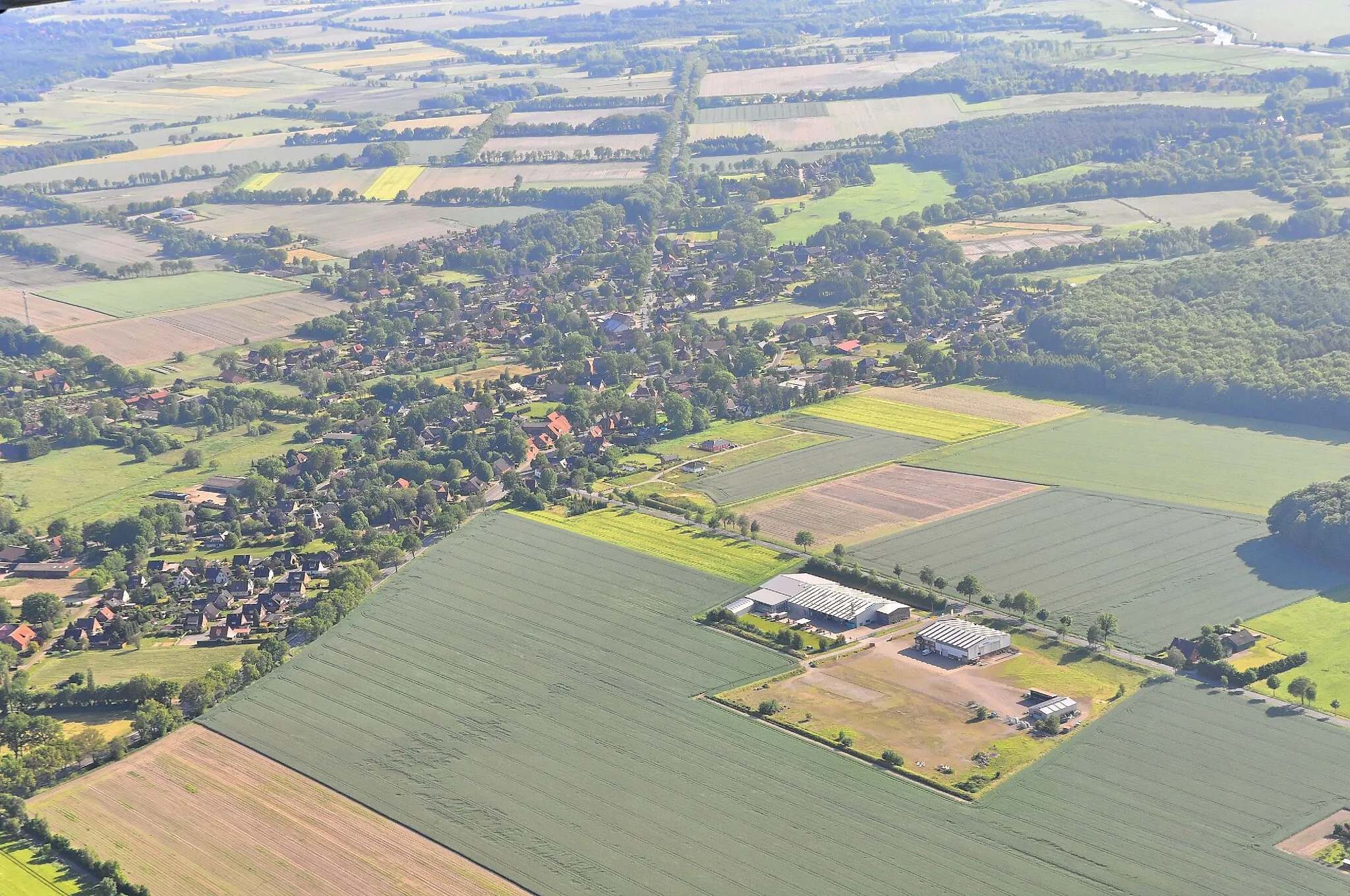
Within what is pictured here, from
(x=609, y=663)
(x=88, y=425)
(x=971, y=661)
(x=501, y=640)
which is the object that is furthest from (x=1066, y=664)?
(x=88, y=425)

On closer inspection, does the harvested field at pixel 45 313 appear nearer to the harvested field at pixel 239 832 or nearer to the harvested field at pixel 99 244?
the harvested field at pixel 99 244

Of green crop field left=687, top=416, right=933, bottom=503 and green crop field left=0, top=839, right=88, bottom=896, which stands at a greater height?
green crop field left=687, top=416, right=933, bottom=503

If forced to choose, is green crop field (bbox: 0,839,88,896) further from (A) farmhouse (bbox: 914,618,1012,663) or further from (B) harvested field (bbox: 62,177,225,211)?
(B) harvested field (bbox: 62,177,225,211)

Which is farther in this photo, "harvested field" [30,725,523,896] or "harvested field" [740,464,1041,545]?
"harvested field" [740,464,1041,545]

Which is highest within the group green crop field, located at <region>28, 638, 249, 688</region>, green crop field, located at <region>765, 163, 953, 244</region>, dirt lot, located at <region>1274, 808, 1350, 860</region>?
green crop field, located at <region>765, 163, 953, 244</region>

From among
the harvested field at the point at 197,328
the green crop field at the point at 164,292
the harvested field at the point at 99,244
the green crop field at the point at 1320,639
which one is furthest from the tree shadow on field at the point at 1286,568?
the harvested field at the point at 99,244

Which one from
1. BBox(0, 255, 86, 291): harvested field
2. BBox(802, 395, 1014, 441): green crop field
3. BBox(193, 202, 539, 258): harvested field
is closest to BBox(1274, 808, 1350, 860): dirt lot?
BBox(802, 395, 1014, 441): green crop field

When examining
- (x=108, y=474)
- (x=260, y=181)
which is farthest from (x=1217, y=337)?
(x=260, y=181)
